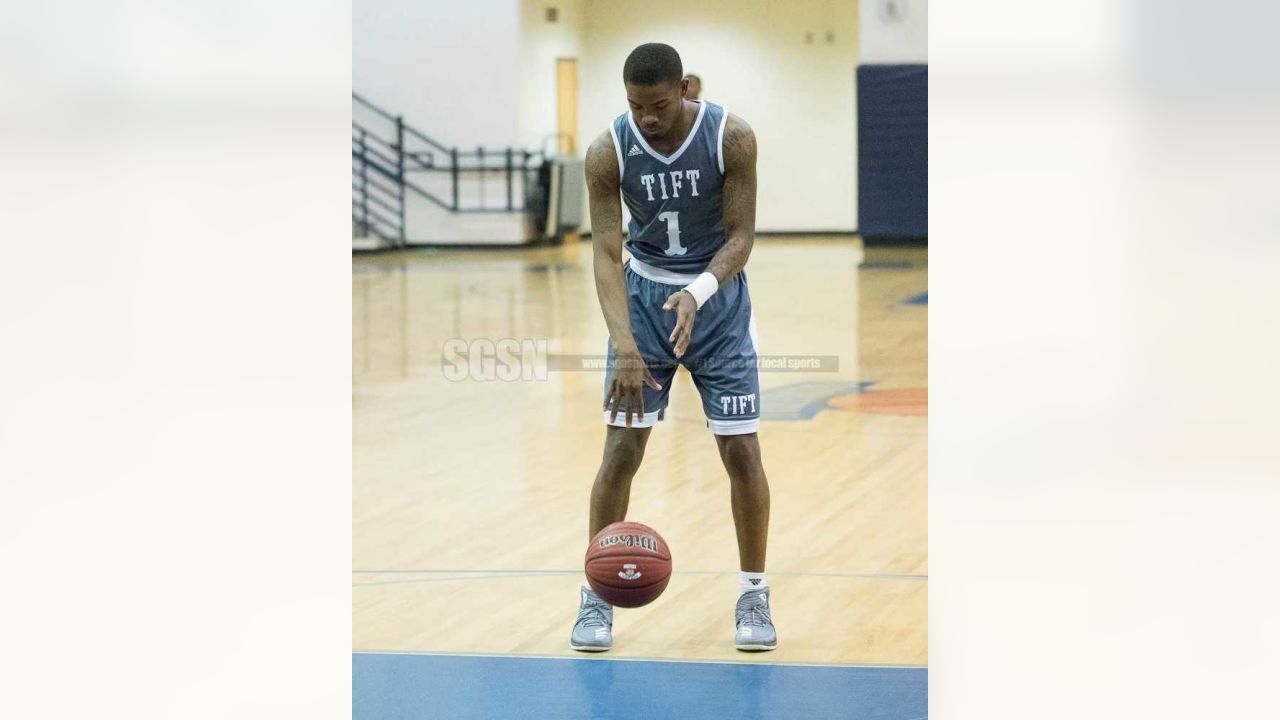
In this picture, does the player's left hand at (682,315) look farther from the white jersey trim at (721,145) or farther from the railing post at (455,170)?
the railing post at (455,170)

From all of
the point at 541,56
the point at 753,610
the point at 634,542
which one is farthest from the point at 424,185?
the point at 634,542

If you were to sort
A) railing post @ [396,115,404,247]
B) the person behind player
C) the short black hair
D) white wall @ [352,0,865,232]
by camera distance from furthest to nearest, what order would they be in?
white wall @ [352,0,865,232]
railing post @ [396,115,404,247]
the person behind player
the short black hair

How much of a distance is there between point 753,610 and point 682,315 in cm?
72

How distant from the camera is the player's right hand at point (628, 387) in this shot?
3.23 meters

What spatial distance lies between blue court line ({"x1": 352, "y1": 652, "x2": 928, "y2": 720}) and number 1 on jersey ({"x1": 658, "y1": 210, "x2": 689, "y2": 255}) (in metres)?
0.92

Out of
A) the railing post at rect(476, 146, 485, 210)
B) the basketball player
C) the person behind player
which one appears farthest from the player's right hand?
the railing post at rect(476, 146, 485, 210)

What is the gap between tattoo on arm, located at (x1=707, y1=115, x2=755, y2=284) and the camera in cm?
328

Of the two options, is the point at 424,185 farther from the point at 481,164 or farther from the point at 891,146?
the point at 891,146

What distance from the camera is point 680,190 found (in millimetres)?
3328

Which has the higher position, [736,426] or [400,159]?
[400,159]

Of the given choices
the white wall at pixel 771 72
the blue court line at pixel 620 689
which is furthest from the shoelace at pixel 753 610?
the white wall at pixel 771 72

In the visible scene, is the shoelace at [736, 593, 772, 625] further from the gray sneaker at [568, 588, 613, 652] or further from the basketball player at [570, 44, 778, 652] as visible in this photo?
the gray sneaker at [568, 588, 613, 652]
